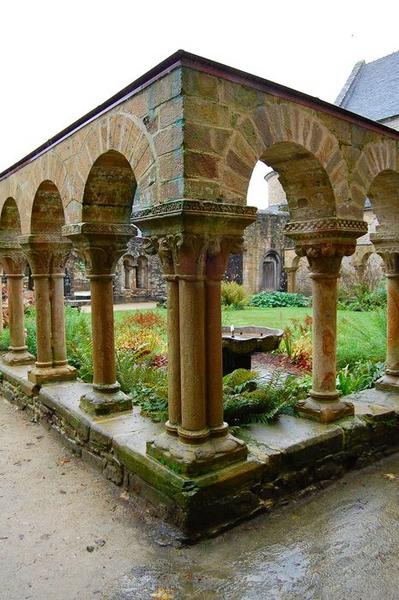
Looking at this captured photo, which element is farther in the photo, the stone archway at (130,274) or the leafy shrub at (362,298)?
the stone archway at (130,274)

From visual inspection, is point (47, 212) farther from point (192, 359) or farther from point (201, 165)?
point (192, 359)

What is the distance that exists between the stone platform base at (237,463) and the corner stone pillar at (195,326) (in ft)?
0.42

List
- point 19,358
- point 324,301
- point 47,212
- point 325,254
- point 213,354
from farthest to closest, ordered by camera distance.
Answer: point 19,358 → point 47,212 → point 324,301 → point 325,254 → point 213,354

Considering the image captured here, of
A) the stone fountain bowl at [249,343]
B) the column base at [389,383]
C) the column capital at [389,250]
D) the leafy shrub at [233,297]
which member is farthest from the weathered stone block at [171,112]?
the leafy shrub at [233,297]

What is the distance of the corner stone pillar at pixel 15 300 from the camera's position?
6.81 m

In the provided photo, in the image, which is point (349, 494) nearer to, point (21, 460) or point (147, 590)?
point (147, 590)

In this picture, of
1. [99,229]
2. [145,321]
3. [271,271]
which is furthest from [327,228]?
[271,271]

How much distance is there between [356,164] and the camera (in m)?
4.12

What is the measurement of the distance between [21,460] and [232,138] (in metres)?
3.49

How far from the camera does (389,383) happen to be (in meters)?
5.04

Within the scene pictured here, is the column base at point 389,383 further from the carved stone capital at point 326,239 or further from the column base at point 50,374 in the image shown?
the column base at point 50,374

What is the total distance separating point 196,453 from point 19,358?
4.50m

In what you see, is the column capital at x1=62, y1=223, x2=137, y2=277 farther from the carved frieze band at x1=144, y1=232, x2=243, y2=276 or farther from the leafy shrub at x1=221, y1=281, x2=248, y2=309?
the leafy shrub at x1=221, y1=281, x2=248, y2=309

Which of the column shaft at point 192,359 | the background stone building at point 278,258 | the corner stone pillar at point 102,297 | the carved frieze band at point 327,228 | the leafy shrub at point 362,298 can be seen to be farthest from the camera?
the background stone building at point 278,258
